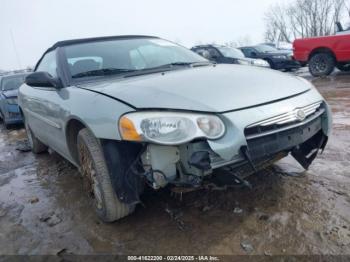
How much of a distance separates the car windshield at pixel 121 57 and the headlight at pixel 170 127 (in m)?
1.09

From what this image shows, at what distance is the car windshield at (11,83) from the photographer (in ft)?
27.2

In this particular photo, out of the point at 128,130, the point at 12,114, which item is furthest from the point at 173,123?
the point at 12,114

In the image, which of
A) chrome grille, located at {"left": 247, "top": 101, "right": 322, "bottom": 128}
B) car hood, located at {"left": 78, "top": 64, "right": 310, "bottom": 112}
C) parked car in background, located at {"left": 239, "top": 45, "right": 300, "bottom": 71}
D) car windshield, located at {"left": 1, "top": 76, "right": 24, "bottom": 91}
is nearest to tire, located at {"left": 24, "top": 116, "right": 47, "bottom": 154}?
car hood, located at {"left": 78, "top": 64, "right": 310, "bottom": 112}

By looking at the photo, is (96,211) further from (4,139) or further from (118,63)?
(4,139)

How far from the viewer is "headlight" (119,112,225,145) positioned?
75.2 inches

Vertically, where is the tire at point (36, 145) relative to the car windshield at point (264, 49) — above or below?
below

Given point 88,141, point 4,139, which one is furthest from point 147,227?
point 4,139

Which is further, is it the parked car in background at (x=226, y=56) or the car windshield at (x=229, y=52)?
the car windshield at (x=229, y=52)

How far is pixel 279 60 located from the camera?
1398 centimetres

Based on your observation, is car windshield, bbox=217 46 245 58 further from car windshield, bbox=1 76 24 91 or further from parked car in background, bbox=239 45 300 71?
car windshield, bbox=1 76 24 91

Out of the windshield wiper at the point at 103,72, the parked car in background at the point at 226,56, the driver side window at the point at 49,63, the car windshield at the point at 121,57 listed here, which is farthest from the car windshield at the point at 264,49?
the windshield wiper at the point at 103,72

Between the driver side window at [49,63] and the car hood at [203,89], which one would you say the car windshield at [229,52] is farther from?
the car hood at [203,89]

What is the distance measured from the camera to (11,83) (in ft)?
27.7

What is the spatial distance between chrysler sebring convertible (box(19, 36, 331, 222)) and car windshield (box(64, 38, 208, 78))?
0.7 inches
